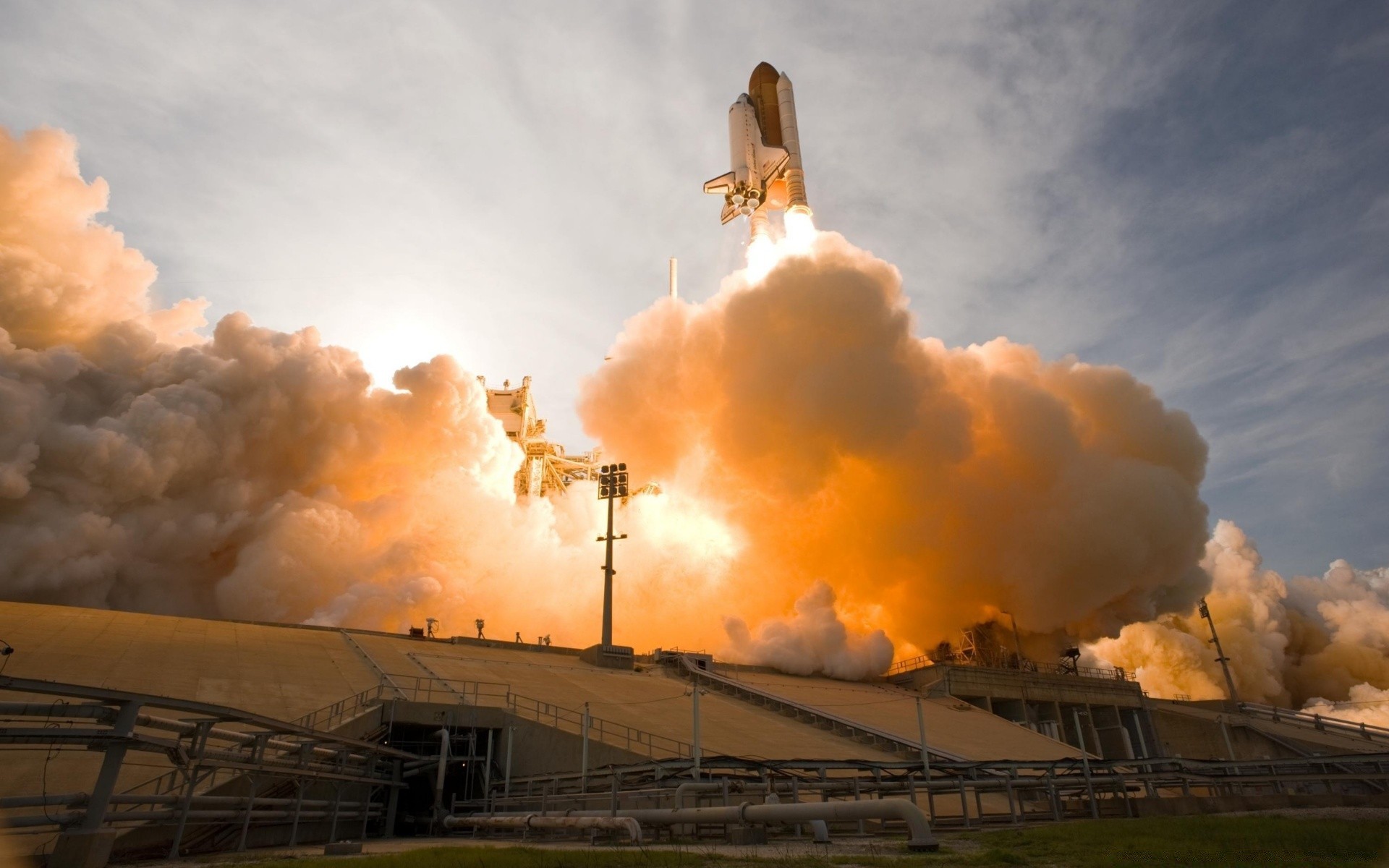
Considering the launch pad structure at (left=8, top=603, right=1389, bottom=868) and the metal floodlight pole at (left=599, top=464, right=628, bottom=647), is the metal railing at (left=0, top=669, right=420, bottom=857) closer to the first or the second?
the launch pad structure at (left=8, top=603, right=1389, bottom=868)

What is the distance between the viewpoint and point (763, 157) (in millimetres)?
56000

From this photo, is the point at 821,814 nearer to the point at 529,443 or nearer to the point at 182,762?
the point at 182,762

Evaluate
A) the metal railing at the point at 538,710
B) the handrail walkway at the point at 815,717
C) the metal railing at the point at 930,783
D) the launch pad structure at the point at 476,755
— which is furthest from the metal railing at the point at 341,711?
the handrail walkway at the point at 815,717

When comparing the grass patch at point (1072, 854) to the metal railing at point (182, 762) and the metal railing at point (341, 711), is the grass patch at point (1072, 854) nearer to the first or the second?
the metal railing at point (182, 762)

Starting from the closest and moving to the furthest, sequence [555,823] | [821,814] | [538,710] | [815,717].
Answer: [821,814] < [555,823] < [538,710] < [815,717]

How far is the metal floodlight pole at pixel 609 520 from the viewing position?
4556 cm

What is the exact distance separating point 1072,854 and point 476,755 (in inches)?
761

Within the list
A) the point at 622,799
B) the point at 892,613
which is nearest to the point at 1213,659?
the point at 892,613

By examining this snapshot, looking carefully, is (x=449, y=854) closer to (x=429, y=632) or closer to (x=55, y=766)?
(x=55, y=766)

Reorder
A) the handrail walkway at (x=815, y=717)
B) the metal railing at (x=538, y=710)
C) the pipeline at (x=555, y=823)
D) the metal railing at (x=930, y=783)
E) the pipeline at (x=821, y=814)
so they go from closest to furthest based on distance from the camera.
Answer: the pipeline at (x=821, y=814)
the pipeline at (x=555, y=823)
the metal railing at (x=930, y=783)
the metal railing at (x=538, y=710)
the handrail walkway at (x=815, y=717)

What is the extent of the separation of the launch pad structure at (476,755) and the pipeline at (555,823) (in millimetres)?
93

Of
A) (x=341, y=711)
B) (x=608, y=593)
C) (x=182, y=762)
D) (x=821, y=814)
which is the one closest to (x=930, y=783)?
(x=821, y=814)

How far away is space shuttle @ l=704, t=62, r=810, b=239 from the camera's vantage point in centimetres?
5462

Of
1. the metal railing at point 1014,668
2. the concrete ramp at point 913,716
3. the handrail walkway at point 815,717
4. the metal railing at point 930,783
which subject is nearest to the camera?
the metal railing at point 930,783
